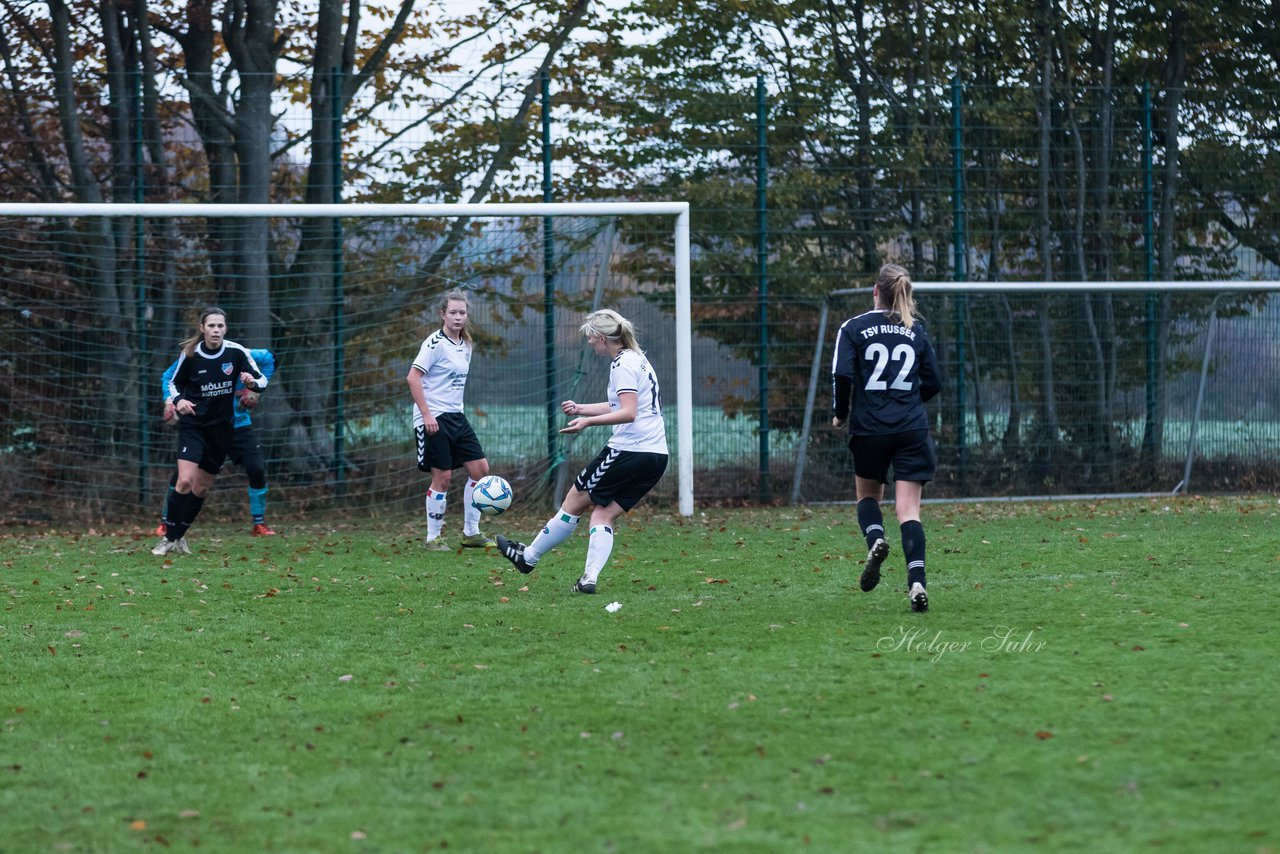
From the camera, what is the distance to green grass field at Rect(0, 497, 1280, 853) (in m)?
3.97

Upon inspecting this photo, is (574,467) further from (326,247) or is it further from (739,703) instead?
(739,703)

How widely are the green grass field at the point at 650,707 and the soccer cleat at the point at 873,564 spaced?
154 millimetres

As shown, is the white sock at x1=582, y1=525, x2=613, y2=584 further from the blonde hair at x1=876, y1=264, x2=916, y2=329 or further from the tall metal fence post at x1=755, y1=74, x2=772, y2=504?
the tall metal fence post at x1=755, y1=74, x2=772, y2=504

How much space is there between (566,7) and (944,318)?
17.7ft

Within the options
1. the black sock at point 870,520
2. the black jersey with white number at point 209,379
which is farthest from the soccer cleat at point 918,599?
the black jersey with white number at point 209,379

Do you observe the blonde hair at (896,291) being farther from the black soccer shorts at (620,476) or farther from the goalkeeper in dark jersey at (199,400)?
the goalkeeper in dark jersey at (199,400)

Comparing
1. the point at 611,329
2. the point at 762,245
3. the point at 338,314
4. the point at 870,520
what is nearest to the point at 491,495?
the point at 611,329

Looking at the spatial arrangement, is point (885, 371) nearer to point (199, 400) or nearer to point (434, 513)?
point (434, 513)

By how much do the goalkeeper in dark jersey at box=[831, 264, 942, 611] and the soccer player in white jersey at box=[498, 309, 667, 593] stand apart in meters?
1.06

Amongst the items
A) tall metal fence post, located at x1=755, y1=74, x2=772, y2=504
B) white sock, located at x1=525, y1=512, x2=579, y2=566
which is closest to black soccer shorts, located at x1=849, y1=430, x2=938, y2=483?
white sock, located at x1=525, y1=512, x2=579, y2=566

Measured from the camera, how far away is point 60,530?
→ 40.5 ft

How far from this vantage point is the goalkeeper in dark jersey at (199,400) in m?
10.4

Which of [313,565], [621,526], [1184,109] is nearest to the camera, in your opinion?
[313,565]

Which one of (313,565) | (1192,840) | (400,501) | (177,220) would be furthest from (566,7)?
(1192,840)
